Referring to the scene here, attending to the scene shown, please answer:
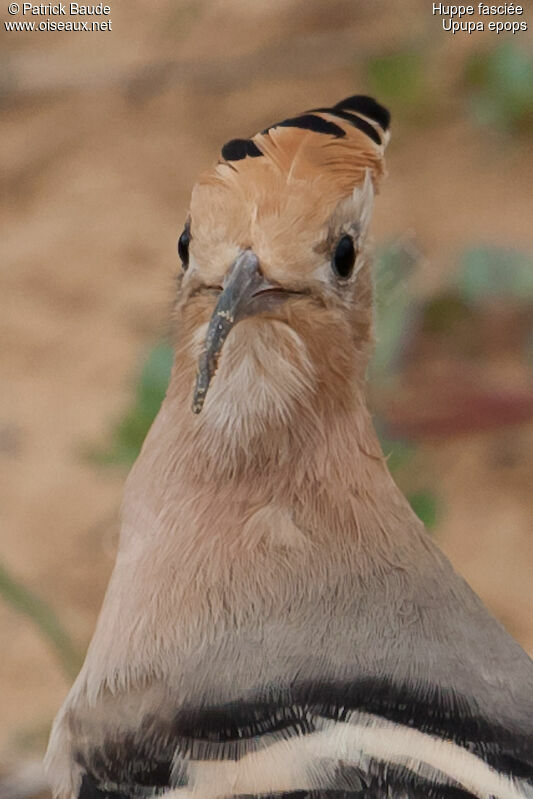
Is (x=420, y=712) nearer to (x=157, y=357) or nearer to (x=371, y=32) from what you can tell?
(x=157, y=357)

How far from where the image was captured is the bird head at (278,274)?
3.90 feet

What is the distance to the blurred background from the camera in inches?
92.0

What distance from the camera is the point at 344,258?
1.29 meters

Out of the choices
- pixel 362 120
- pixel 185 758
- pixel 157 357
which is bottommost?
pixel 185 758

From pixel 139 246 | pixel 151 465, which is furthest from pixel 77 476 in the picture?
pixel 151 465

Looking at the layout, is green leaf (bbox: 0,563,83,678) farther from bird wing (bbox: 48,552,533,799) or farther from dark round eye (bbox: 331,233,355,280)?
dark round eye (bbox: 331,233,355,280)

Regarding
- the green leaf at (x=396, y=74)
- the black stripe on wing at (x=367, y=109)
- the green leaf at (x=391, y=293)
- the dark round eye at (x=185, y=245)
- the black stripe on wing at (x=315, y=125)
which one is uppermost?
the green leaf at (x=396, y=74)

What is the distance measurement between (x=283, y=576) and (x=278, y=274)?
0.28m

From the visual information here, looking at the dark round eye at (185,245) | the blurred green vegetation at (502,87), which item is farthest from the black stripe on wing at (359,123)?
the blurred green vegetation at (502,87)

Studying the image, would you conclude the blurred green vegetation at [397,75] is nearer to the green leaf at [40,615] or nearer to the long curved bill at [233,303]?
the green leaf at [40,615]

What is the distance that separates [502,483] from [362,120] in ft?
4.44

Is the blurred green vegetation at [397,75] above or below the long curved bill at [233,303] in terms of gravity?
above

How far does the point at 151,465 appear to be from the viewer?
1.36 metres

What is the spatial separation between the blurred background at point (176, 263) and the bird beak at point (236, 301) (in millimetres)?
630
